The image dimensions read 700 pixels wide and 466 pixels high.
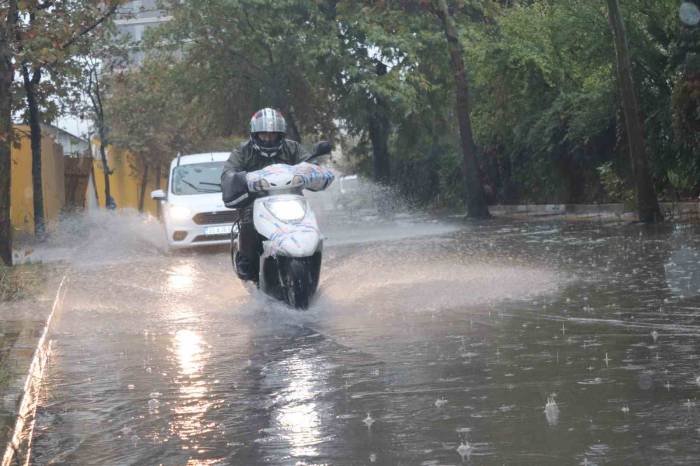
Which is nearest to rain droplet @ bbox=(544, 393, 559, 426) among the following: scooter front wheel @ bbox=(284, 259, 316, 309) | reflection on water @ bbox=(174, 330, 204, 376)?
reflection on water @ bbox=(174, 330, 204, 376)

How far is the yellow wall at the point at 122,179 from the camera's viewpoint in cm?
6506

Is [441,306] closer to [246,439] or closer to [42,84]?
[246,439]

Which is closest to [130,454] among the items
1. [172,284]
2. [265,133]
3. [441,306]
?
[441,306]

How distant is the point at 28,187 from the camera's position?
38.1m

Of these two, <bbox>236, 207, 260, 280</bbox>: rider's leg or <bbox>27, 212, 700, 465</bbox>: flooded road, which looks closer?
<bbox>27, 212, 700, 465</bbox>: flooded road

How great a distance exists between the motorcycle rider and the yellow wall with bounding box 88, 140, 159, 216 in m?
51.4

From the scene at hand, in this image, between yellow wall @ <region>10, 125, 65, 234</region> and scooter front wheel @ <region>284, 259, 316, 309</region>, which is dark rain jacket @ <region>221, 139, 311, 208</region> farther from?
yellow wall @ <region>10, 125, 65, 234</region>

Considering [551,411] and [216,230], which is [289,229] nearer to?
[551,411]

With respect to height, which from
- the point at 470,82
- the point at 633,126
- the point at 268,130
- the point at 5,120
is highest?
the point at 470,82

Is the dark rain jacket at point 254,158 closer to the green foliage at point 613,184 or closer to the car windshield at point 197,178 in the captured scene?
the car windshield at point 197,178

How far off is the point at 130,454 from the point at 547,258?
35.1 ft

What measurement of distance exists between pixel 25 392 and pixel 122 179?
207ft

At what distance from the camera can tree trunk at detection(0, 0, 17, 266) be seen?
17.5m

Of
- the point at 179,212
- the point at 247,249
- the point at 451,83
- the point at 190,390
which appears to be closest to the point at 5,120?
the point at 179,212
